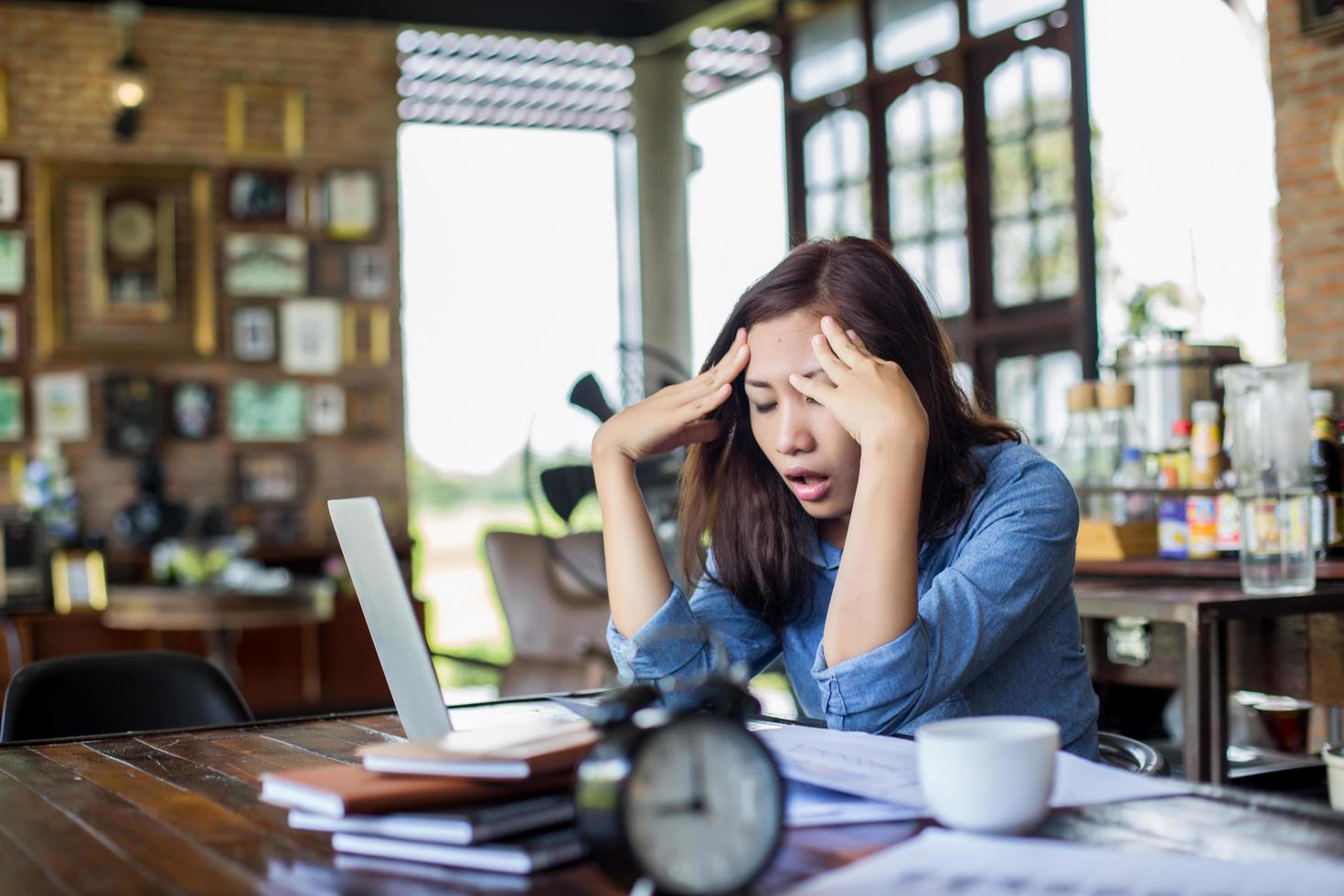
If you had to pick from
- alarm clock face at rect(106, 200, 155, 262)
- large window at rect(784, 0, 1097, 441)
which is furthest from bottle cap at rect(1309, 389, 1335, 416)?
alarm clock face at rect(106, 200, 155, 262)

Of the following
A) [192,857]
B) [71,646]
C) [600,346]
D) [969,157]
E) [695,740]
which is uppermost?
[969,157]

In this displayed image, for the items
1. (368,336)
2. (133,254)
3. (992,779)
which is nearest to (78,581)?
(133,254)

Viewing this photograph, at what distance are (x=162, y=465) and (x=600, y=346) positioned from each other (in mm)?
2519

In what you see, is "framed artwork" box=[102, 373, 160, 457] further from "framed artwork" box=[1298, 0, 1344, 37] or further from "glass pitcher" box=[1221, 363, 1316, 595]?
"glass pitcher" box=[1221, 363, 1316, 595]

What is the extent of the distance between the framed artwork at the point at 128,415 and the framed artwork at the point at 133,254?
0.32 metres

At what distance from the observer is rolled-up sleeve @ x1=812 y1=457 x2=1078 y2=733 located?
4.90 feet

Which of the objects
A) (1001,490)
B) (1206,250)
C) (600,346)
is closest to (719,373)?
(1001,490)

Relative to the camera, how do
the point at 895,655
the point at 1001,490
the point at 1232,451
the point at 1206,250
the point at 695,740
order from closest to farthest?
the point at 695,740
the point at 895,655
the point at 1001,490
the point at 1232,451
the point at 1206,250

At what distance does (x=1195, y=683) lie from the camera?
2.55m

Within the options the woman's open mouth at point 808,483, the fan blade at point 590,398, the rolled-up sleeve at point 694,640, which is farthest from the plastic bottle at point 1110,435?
the woman's open mouth at point 808,483

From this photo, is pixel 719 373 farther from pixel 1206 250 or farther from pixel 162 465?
pixel 162 465

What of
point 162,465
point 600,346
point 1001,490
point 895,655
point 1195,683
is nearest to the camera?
point 895,655

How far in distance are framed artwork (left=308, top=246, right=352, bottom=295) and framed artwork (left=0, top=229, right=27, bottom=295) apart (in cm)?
134

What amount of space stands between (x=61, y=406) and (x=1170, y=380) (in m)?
5.40
